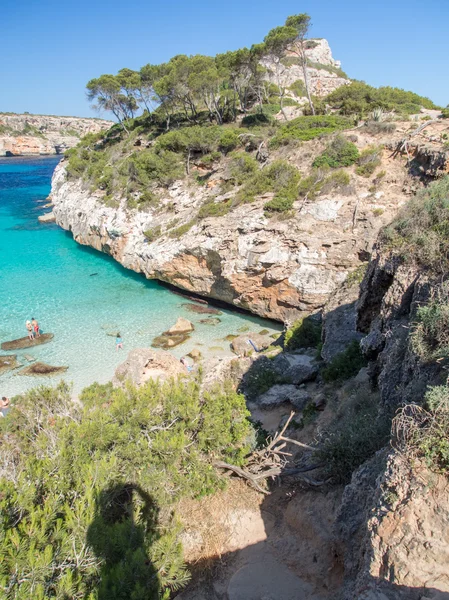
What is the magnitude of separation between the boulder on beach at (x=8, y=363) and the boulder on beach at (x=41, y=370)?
1.87 feet

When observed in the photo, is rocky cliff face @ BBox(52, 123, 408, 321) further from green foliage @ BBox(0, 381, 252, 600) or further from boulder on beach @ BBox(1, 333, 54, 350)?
green foliage @ BBox(0, 381, 252, 600)

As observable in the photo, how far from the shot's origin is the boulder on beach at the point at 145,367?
12.0 meters

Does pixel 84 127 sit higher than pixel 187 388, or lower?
higher

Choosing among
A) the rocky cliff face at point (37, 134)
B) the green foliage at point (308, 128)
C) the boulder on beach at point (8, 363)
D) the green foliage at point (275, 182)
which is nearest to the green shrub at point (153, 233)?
the green foliage at point (275, 182)

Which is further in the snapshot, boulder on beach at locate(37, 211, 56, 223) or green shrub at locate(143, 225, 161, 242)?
boulder on beach at locate(37, 211, 56, 223)

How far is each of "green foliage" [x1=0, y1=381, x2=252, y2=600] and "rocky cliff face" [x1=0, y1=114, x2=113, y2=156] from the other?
103m

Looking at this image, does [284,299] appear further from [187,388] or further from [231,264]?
[187,388]

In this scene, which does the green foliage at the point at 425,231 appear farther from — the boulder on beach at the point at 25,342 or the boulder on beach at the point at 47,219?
the boulder on beach at the point at 47,219

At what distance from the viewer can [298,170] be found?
19203 millimetres

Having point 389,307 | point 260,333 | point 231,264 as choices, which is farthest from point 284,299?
point 389,307

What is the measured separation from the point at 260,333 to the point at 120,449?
11405 mm

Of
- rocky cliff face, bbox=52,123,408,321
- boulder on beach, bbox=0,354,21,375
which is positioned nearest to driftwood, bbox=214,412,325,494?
rocky cliff face, bbox=52,123,408,321

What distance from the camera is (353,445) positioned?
17.6 feet

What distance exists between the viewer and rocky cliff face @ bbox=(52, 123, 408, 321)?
1608 centimetres
